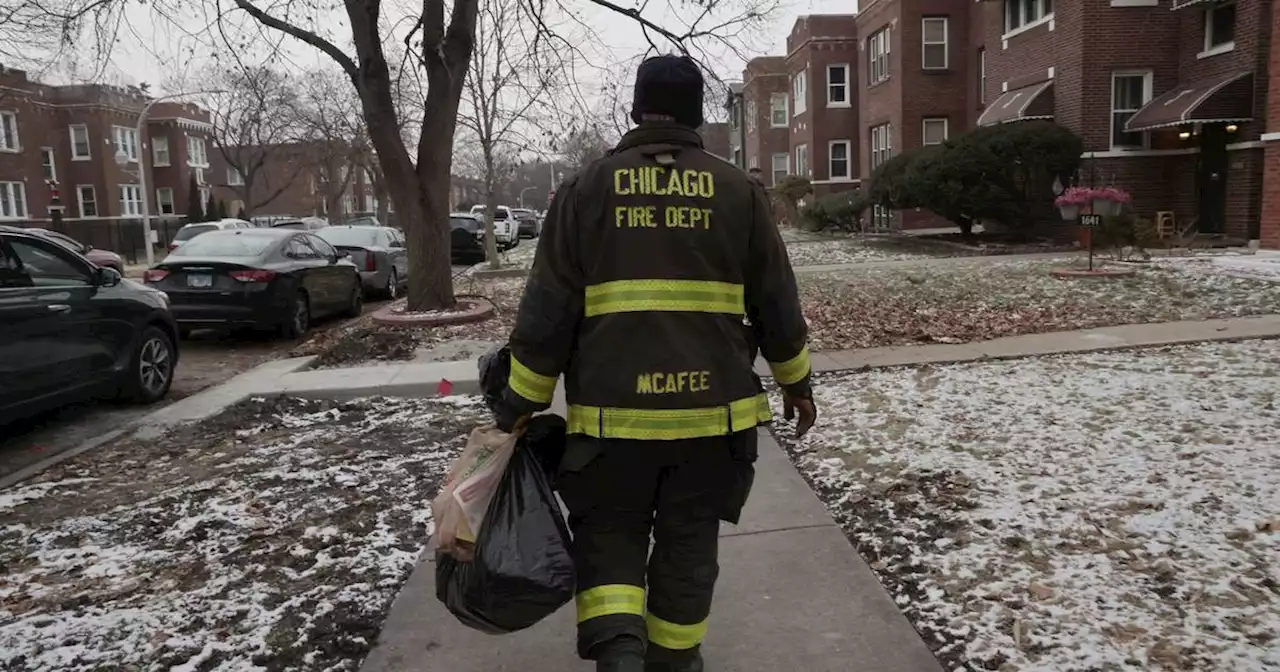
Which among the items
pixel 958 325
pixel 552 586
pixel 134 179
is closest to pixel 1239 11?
pixel 958 325

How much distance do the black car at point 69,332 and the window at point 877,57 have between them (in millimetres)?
27359

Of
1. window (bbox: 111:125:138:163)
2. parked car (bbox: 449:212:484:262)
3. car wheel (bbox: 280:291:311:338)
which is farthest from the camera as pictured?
window (bbox: 111:125:138:163)

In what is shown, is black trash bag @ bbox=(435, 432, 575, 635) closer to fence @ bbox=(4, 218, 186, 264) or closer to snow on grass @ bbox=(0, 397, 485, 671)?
snow on grass @ bbox=(0, 397, 485, 671)

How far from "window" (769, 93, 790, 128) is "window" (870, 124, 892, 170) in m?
14.0

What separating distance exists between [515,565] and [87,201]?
56.0 m

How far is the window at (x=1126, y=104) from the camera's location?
20031mm

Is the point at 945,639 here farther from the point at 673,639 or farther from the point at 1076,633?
the point at 673,639

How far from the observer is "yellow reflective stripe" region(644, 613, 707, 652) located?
2732mm

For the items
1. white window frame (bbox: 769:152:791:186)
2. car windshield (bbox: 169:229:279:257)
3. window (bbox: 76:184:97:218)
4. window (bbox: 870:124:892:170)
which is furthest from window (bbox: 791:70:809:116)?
window (bbox: 76:184:97:218)

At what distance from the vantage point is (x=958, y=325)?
9.95m

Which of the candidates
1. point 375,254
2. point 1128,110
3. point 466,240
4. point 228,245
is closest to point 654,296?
point 228,245

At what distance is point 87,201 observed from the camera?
49.3 meters

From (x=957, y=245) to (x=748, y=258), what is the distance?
66.2 ft

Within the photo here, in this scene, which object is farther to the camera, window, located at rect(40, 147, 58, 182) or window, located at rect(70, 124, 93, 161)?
window, located at rect(70, 124, 93, 161)
